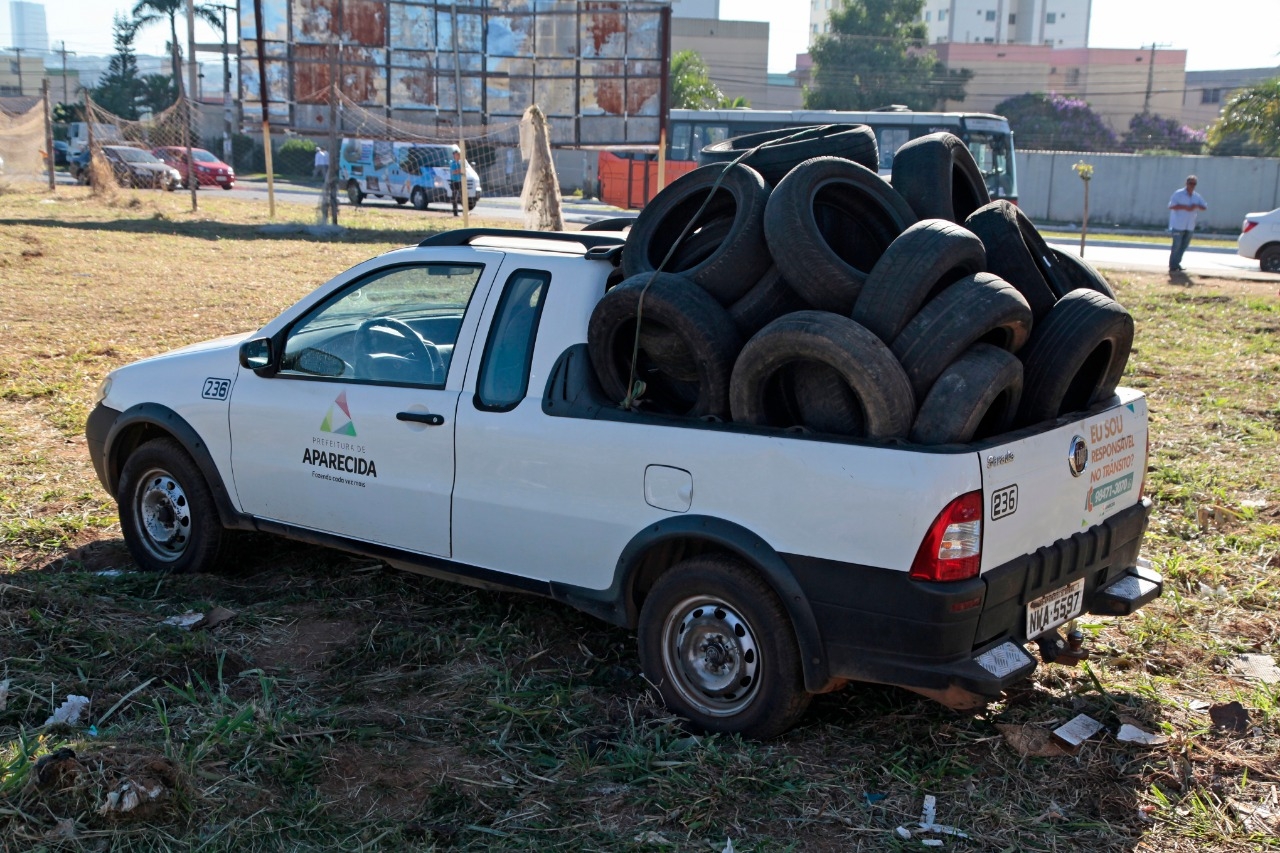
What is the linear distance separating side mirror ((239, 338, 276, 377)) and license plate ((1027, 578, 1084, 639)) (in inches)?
133

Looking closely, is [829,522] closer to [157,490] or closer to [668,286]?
[668,286]

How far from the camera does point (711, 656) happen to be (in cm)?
431

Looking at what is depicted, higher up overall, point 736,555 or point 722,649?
point 736,555

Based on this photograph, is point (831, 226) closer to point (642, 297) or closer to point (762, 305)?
point (762, 305)

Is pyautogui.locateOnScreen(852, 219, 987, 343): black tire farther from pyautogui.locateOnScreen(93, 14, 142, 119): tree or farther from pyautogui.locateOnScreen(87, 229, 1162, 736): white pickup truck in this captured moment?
pyautogui.locateOnScreen(93, 14, 142, 119): tree

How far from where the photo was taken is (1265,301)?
55.3 feet

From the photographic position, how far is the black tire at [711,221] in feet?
14.6

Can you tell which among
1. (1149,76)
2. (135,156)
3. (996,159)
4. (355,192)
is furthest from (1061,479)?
(1149,76)

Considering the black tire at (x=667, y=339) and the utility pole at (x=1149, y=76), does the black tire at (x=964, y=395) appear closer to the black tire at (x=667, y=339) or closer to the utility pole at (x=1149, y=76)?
the black tire at (x=667, y=339)

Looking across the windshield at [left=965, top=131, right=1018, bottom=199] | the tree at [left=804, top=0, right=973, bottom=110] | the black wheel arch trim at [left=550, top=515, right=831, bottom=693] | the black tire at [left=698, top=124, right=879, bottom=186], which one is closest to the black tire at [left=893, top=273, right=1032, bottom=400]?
the black wheel arch trim at [left=550, top=515, right=831, bottom=693]

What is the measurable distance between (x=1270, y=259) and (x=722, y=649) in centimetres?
2356

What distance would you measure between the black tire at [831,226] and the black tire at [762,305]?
0.13m

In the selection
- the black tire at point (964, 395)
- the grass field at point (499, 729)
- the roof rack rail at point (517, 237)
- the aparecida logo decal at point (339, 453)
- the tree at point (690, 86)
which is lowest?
the grass field at point (499, 729)

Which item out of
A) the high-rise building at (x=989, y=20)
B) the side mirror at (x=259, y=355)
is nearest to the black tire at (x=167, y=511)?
the side mirror at (x=259, y=355)
